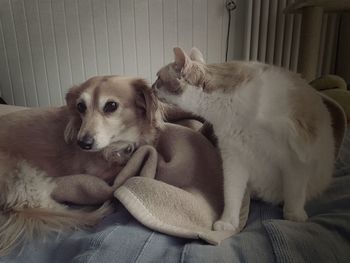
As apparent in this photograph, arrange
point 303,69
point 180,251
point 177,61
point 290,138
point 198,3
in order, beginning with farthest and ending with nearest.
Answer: point 198,3 → point 303,69 → point 177,61 → point 290,138 → point 180,251

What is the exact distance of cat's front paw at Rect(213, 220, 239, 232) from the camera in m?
0.72

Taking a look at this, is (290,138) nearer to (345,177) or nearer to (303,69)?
(345,177)

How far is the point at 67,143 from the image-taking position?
918 mm

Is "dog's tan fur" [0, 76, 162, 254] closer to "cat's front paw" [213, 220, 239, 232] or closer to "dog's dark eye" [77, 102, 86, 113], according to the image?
"dog's dark eye" [77, 102, 86, 113]

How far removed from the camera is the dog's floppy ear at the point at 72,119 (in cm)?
92

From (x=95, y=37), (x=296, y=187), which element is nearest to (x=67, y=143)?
(x=296, y=187)

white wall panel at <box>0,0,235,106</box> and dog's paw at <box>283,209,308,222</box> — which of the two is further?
white wall panel at <box>0,0,235,106</box>

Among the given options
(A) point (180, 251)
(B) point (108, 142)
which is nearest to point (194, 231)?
(A) point (180, 251)

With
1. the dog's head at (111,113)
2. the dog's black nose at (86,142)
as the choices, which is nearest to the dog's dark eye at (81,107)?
the dog's head at (111,113)

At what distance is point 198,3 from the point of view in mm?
2010

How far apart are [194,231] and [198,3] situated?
1675mm

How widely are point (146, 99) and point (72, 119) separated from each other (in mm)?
216

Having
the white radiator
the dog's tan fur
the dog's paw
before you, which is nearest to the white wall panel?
the white radiator

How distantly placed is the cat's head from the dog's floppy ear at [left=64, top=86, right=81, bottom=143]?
8.9 inches
